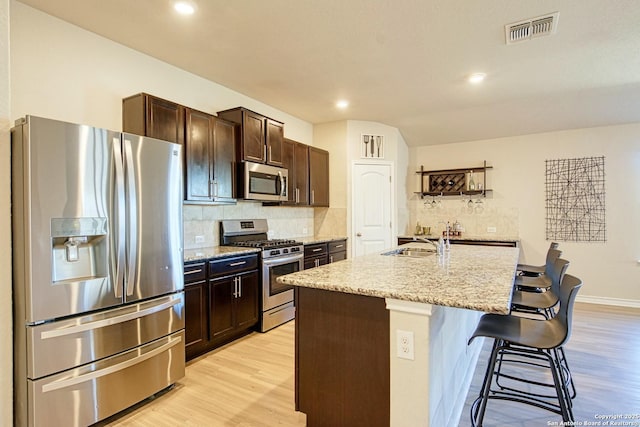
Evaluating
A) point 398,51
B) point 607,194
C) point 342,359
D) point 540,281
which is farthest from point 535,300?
point 607,194

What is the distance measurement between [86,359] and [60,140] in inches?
48.1

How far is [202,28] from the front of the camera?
2.63m

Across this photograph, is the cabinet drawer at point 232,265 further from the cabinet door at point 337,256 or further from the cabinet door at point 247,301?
the cabinet door at point 337,256

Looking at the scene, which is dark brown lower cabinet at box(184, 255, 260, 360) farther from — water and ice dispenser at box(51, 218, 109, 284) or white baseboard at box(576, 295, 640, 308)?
white baseboard at box(576, 295, 640, 308)

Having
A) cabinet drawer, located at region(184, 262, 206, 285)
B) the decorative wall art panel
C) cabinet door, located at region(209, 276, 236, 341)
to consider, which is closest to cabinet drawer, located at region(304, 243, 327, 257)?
cabinet door, located at region(209, 276, 236, 341)

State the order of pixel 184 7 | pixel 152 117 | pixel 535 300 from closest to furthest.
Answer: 1. pixel 184 7
2. pixel 535 300
3. pixel 152 117

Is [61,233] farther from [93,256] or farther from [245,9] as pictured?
[245,9]

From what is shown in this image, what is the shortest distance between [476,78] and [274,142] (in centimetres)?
234

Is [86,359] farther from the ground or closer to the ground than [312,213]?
closer to the ground

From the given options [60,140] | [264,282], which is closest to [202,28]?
[60,140]

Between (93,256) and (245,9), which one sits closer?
(93,256)

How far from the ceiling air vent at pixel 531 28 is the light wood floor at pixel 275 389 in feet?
8.83

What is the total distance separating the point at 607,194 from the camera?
477 cm

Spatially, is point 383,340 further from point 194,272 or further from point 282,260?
point 282,260
